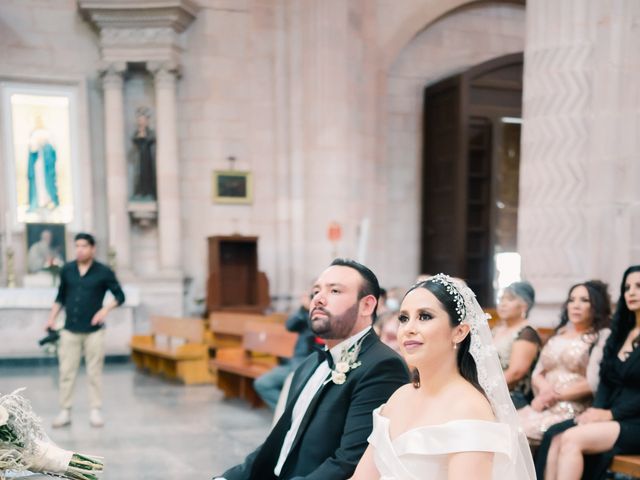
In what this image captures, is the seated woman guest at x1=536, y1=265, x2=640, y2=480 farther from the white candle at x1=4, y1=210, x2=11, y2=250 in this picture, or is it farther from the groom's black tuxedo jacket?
the white candle at x1=4, y1=210, x2=11, y2=250

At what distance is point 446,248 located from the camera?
10.0 meters

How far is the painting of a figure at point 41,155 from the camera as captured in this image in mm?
9516

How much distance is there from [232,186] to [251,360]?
4700mm

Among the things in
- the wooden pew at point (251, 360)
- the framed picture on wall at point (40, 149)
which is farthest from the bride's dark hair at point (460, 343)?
the framed picture on wall at point (40, 149)

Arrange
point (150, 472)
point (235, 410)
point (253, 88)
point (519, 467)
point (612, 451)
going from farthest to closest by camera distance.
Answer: point (253, 88) < point (235, 410) < point (150, 472) < point (612, 451) < point (519, 467)

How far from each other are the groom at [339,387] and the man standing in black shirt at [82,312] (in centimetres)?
312

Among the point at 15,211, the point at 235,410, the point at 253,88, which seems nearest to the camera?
the point at 235,410

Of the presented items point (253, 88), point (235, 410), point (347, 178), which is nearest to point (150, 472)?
point (235, 410)

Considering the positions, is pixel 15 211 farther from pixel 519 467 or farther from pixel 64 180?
pixel 519 467

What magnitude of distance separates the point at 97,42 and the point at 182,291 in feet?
15.1

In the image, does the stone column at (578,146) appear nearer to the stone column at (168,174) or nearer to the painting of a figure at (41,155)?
the stone column at (168,174)

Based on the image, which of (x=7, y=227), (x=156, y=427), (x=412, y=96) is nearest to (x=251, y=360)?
(x=156, y=427)

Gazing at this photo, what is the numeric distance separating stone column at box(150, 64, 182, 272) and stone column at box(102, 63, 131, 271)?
1.98 feet

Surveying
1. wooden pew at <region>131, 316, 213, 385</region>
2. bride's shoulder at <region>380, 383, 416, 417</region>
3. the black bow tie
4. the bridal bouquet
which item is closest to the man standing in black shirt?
wooden pew at <region>131, 316, 213, 385</region>
